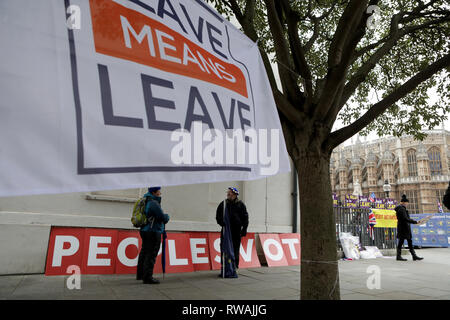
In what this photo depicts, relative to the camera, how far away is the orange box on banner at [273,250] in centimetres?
877

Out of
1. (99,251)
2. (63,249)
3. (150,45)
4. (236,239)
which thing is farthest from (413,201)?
(150,45)

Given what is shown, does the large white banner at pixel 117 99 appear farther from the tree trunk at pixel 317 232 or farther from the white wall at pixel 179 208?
the white wall at pixel 179 208

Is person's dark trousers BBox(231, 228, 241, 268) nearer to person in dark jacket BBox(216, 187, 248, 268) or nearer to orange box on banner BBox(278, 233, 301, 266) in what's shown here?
person in dark jacket BBox(216, 187, 248, 268)

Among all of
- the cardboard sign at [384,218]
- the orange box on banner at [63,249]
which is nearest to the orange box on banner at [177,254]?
the orange box on banner at [63,249]

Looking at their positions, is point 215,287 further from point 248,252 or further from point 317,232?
point 248,252

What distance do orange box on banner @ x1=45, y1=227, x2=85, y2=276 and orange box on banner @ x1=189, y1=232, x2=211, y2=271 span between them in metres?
2.62

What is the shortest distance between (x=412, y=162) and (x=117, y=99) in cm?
8890

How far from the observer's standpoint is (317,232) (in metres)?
3.92

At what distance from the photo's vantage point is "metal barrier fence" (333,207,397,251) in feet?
39.7

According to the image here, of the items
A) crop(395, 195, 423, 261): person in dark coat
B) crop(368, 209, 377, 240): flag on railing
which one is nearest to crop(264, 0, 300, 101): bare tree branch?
crop(395, 195, 423, 261): person in dark coat
